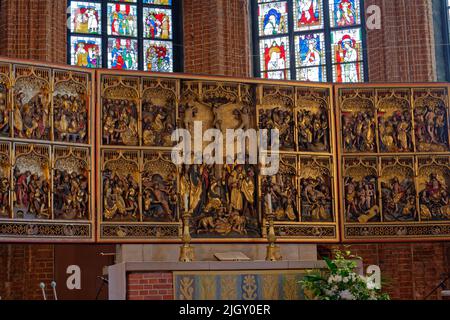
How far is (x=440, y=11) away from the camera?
68.3ft

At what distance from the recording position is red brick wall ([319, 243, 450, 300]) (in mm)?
19094

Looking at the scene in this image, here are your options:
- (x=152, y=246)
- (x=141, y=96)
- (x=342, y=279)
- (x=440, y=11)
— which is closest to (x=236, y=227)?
(x=152, y=246)

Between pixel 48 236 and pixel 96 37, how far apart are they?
7186 millimetres

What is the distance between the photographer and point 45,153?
14617 mm

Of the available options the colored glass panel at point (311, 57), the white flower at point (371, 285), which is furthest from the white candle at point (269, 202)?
the colored glass panel at point (311, 57)

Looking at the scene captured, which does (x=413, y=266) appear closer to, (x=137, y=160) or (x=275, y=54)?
(x=275, y=54)

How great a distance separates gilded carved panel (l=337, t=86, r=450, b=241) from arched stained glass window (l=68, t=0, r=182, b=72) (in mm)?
5742

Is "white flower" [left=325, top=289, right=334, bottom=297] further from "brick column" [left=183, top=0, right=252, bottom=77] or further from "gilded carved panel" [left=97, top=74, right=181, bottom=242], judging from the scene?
"brick column" [left=183, top=0, right=252, bottom=77]

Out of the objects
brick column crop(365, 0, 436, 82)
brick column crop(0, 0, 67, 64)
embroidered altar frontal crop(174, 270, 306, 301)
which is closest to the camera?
embroidered altar frontal crop(174, 270, 306, 301)

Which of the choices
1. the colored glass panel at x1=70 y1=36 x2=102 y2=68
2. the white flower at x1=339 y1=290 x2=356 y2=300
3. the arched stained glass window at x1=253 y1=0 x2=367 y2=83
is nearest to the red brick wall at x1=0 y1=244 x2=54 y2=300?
the colored glass panel at x1=70 y1=36 x2=102 y2=68

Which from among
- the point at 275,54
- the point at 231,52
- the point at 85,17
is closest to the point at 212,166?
the point at 231,52

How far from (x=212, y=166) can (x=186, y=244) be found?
202 centimetres

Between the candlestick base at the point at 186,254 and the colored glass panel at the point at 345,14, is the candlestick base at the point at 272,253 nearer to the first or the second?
the candlestick base at the point at 186,254

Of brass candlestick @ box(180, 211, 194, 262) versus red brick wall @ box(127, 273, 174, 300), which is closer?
red brick wall @ box(127, 273, 174, 300)
